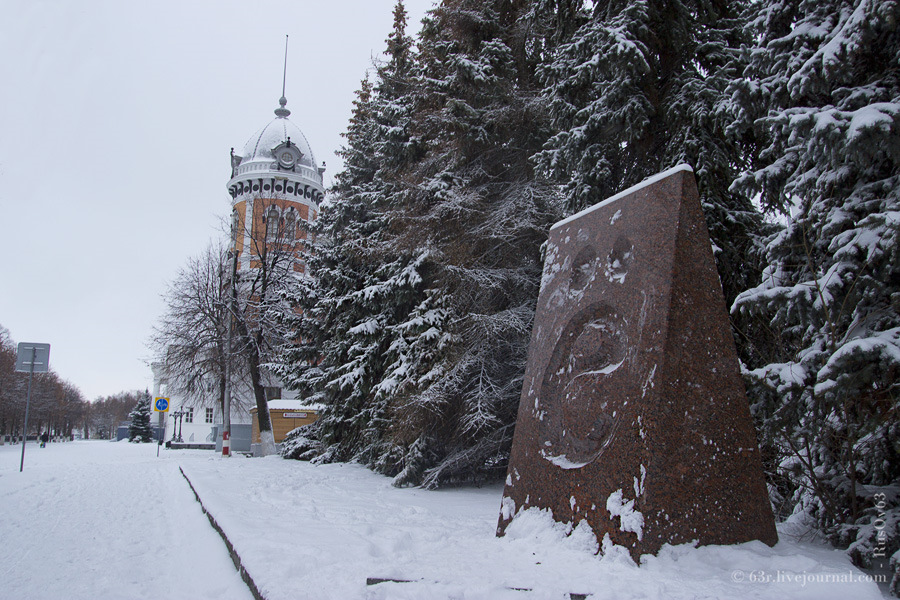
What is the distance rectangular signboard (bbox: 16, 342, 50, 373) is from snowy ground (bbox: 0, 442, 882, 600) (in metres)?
7.49

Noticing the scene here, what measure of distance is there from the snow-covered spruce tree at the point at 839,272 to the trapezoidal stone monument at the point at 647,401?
731mm

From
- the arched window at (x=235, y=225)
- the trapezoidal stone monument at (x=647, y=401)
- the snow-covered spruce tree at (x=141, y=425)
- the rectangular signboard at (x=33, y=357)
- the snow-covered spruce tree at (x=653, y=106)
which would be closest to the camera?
the trapezoidal stone monument at (x=647, y=401)

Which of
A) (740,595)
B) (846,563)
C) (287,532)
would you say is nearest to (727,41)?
(846,563)

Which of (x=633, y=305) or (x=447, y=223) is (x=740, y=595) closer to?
(x=633, y=305)

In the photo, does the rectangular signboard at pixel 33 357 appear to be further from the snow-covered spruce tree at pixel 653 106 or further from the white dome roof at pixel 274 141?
the white dome roof at pixel 274 141

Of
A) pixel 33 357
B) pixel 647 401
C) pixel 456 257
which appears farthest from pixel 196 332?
pixel 647 401

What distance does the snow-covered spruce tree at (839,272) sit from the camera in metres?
4.02

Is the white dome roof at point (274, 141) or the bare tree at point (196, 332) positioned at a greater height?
the white dome roof at point (274, 141)

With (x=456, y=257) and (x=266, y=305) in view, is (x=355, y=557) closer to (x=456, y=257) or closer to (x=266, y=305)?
(x=456, y=257)

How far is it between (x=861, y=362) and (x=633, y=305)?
5.39 ft

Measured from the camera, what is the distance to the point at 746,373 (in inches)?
182

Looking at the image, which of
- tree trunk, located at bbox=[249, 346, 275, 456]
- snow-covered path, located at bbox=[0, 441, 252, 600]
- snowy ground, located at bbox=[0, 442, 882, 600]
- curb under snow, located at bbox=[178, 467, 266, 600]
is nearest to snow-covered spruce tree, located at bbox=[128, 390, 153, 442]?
tree trunk, located at bbox=[249, 346, 275, 456]

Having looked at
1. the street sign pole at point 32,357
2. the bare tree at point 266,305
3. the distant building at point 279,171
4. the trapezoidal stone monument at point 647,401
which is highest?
the distant building at point 279,171

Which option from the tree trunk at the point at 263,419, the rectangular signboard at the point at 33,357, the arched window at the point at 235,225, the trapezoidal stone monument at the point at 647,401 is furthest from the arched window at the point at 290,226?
the trapezoidal stone monument at the point at 647,401
